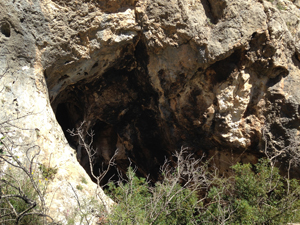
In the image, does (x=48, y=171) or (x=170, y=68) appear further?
(x=170, y=68)

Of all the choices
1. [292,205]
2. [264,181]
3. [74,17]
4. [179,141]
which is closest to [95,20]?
[74,17]

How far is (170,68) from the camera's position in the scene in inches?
251

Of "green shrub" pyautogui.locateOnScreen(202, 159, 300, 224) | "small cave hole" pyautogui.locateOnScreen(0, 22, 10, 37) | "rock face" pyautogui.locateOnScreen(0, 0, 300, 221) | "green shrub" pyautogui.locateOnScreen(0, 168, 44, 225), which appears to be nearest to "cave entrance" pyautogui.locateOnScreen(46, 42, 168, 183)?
"rock face" pyautogui.locateOnScreen(0, 0, 300, 221)

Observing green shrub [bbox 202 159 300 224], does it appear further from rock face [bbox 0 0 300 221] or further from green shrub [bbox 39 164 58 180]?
green shrub [bbox 39 164 58 180]

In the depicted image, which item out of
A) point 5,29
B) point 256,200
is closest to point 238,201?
point 256,200

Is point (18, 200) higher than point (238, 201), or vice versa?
point (18, 200)

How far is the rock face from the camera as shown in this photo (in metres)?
5.17

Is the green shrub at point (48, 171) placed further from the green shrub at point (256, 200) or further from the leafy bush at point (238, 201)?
the green shrub at point (256, 200)

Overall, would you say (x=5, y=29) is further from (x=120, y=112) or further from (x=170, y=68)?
(x=120, y=112)

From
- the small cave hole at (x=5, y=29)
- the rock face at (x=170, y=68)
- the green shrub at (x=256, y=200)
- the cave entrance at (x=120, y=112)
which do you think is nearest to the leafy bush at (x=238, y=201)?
the green shrub at (x=256, y=200)

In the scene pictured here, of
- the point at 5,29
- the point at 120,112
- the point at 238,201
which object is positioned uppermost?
the point at 5,29

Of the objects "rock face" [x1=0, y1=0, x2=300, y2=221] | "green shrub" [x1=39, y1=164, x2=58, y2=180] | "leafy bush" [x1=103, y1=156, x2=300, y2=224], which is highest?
"rock face" [x1=0, y1=0, x2=300, y2=221]

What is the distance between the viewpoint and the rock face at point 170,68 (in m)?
5.17

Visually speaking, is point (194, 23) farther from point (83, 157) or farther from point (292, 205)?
point (83, 157)
